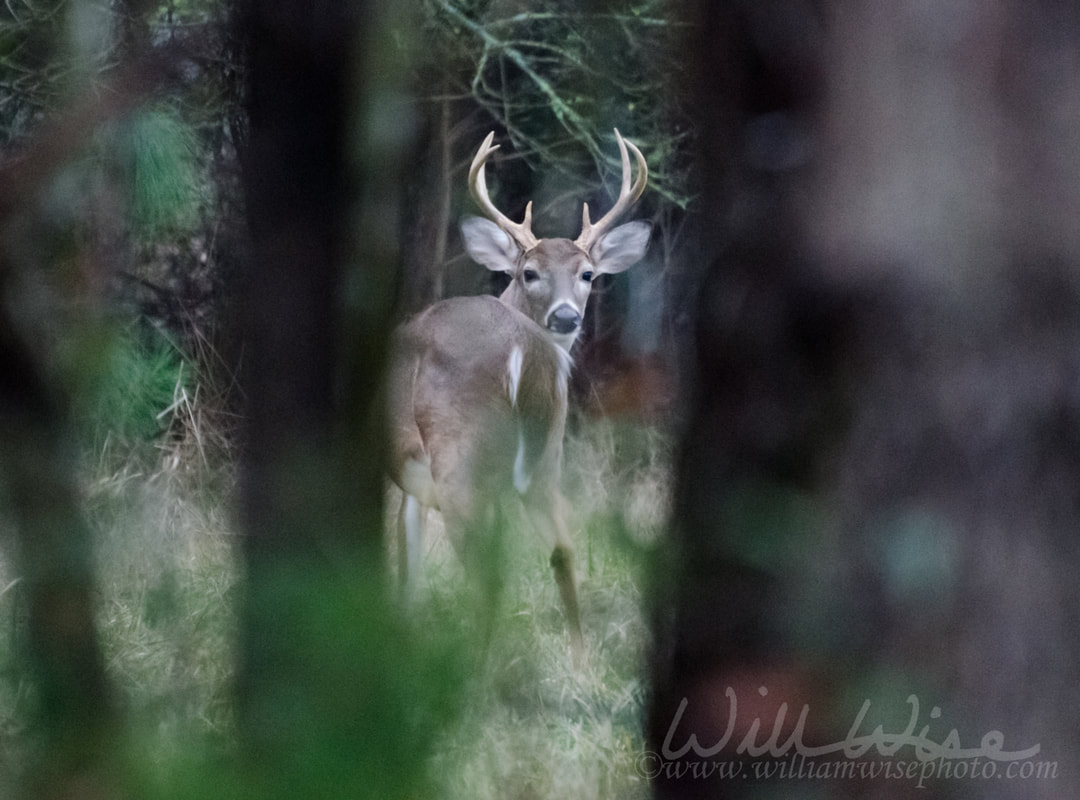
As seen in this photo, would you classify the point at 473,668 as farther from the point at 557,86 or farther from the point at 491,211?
the point at 557,86

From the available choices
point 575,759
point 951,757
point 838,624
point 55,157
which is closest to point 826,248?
point 838,624

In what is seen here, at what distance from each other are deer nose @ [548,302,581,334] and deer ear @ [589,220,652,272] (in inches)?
15.4

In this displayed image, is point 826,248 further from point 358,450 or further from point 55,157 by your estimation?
point 55,157

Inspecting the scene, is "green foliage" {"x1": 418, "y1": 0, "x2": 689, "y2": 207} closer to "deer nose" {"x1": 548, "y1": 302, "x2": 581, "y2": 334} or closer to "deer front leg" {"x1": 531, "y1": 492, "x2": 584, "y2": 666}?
"deer nose" {"x1": 548, "y1": 302, "x2": 581, "y2": 334}

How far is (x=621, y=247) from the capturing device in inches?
198

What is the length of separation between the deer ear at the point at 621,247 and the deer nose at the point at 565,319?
0.39 metres

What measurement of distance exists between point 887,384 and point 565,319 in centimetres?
356

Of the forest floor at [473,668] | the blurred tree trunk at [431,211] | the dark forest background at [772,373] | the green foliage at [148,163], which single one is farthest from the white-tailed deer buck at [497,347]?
the dark forest background at [772,373]

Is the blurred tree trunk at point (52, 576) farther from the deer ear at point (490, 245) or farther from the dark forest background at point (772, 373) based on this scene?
the deer ear at point (490, 245)

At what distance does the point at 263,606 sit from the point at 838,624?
58 cm

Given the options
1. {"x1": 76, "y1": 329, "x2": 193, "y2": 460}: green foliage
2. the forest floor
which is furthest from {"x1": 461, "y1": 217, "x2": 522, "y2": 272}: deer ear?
the forest floor

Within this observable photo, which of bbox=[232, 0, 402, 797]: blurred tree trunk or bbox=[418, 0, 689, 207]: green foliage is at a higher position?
bbox=[232, 0, 402, 797]: blurred tree trunk

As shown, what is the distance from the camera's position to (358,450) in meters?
0.91

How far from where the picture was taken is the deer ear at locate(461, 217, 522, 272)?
4945 mm
